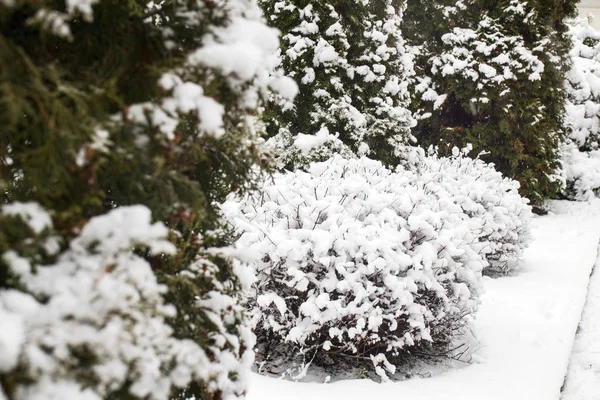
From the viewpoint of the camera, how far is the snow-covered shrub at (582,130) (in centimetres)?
1262

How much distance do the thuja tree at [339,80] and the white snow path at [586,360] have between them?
128 inches

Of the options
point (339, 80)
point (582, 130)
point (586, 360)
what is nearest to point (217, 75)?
point (586, 360)

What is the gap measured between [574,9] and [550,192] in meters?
4.13

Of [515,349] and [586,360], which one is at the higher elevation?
[515,349]

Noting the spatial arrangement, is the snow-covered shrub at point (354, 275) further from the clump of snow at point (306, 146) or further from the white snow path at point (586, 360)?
the clump of snow at point (306, 146)

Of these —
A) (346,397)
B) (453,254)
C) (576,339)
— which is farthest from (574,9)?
(346,397)

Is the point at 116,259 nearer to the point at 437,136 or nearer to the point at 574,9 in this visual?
the point at 437,136

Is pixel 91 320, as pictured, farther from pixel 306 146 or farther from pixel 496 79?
pixel 496 79

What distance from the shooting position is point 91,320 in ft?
3.81

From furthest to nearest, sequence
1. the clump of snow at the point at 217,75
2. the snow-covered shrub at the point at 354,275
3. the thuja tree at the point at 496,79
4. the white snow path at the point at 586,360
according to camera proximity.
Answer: the thuja tree at the point at 496,79, the white snow path at the point at 586,360, the snow-covered shrub at the point at 354,275, the clump of snow at the point at 217,75

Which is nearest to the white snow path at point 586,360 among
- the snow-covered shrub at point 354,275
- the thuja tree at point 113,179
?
the snow-covered shrub at point 354,275

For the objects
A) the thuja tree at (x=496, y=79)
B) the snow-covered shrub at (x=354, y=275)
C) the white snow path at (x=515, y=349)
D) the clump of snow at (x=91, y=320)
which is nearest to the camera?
the clump of snow at (x=91, y=320)

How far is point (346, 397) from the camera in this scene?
324 cm

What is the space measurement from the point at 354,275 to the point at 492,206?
373cm
